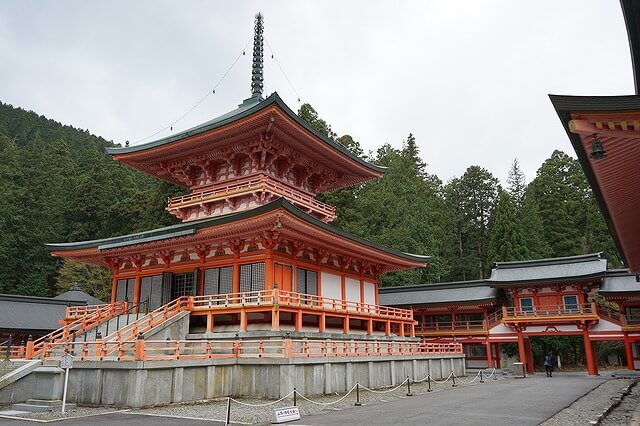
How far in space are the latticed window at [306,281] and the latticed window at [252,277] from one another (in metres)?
2.26

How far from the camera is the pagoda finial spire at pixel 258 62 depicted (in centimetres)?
3125

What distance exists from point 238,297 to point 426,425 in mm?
10849

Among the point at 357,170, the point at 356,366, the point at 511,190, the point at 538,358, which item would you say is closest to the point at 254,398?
the point at 356,366

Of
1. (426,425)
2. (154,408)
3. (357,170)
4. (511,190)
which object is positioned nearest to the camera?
(426,425)

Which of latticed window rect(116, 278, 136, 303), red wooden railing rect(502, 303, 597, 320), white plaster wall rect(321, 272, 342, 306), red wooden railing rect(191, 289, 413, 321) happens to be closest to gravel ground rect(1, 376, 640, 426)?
red wooden railing rect(191, 289, 413, 321)

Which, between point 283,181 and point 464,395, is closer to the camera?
point 464,395

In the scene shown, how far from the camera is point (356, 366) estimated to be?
63.7 ft

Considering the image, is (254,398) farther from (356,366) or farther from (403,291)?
(403,291)

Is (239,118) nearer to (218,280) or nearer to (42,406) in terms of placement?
(218,280)

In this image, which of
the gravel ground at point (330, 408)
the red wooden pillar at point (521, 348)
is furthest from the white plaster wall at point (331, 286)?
the red wooden pillar at point (521, 348)

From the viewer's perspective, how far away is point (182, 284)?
23.4 meters

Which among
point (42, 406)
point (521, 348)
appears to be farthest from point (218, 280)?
point (521, 348)

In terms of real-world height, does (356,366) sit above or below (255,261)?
below

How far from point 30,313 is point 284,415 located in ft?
97.4
